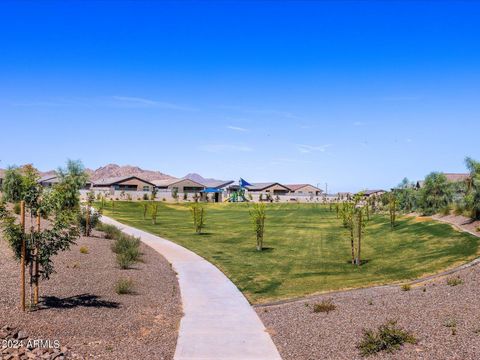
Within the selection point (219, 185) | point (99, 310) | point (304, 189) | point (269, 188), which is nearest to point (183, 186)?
point (219, 185)

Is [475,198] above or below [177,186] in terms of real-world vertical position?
below

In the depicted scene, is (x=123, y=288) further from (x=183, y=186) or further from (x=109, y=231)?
(x=183, y=186)

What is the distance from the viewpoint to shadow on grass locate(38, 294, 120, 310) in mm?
15273

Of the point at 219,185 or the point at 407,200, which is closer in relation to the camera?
the point at 407,200

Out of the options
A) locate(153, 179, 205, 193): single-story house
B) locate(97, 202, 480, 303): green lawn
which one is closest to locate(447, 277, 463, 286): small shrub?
locate(97, 202, 480, 303): green lawn

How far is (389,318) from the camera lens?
14.6 m

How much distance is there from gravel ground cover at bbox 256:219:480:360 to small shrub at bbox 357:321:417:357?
0.20 meters

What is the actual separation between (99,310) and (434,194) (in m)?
48.2

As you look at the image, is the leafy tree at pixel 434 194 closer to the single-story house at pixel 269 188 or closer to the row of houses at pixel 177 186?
the row of houses at pixel 177 186

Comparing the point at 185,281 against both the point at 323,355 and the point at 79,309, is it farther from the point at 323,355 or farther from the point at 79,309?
the point at 323,355

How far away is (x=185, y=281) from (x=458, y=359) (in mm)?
13400

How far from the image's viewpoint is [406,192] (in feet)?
222

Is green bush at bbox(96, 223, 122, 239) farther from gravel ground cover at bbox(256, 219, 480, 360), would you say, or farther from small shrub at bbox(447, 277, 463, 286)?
small shrub at bbox(447, 277, 463, 286)

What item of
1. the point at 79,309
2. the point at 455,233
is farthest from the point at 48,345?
the point at 455,233
